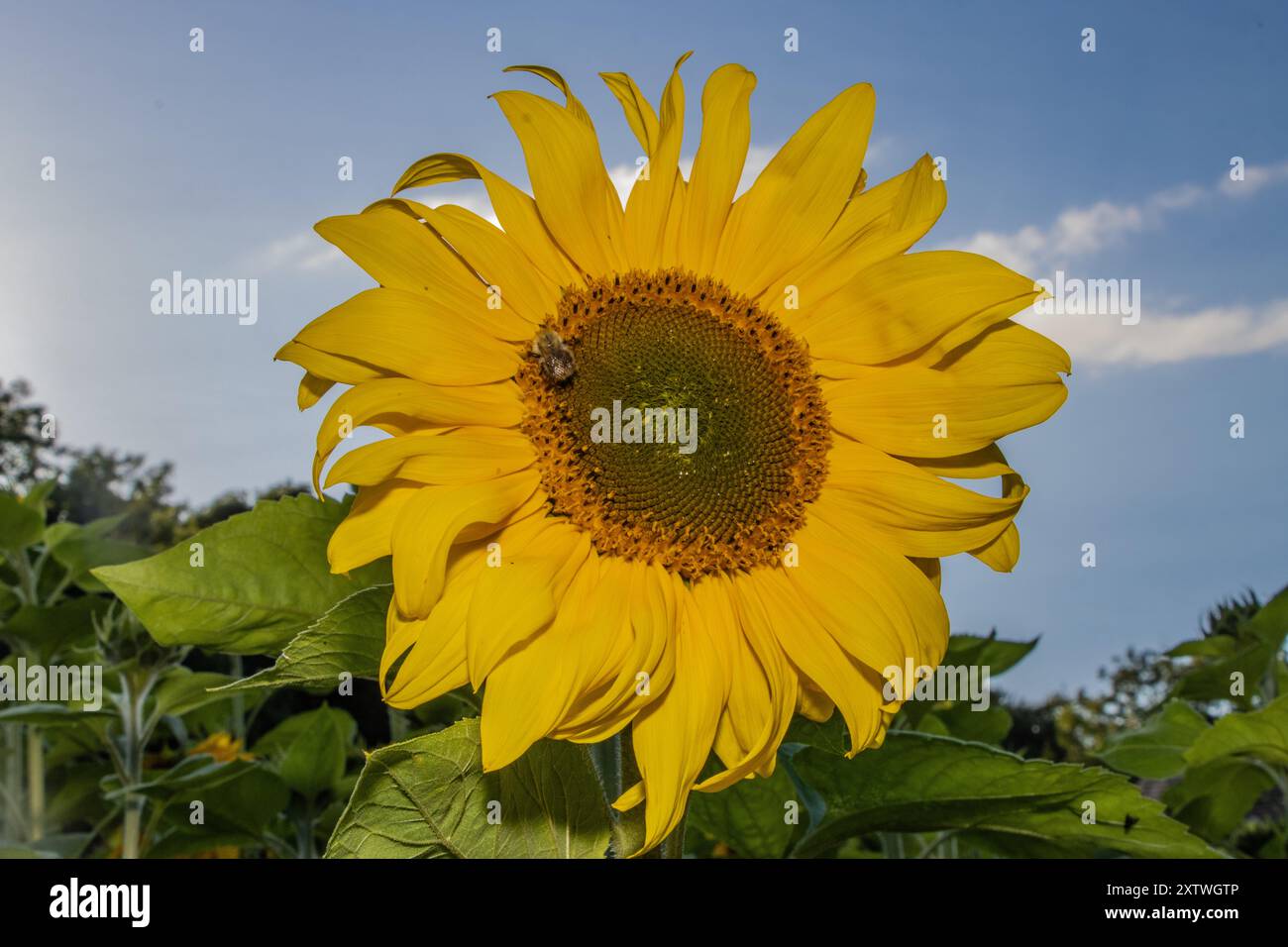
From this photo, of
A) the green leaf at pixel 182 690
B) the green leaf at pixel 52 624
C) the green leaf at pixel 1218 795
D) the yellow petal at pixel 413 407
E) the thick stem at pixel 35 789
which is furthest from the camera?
the thick stem at pixel 35 789

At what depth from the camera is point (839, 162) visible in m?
1.52

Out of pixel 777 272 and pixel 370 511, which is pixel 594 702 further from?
pixel 777 272

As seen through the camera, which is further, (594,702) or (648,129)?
(648,129)

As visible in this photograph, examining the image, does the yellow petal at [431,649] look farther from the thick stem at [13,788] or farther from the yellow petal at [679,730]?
the thick stem at [13,788]

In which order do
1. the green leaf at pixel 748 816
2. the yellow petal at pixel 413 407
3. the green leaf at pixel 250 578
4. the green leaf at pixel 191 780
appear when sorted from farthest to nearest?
the green leaf at pixel 191 780, the green leaf at pixel 748 816, the green leaf at pixel 250 578, the yellow petal at pixel 413 407

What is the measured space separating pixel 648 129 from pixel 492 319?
1.10ft

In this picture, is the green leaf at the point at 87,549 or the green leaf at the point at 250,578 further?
the green leaf at the point at 87,549

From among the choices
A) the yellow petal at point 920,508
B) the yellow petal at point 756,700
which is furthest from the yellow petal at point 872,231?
the yellow petal at point 756,700

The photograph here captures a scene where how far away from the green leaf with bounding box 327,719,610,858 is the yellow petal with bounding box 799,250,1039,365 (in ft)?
2.28

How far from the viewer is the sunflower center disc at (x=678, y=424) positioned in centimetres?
151

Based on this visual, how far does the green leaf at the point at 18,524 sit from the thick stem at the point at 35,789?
55 centimetres

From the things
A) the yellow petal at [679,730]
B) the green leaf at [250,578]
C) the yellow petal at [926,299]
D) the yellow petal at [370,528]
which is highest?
the yellow petal at [926,299]
